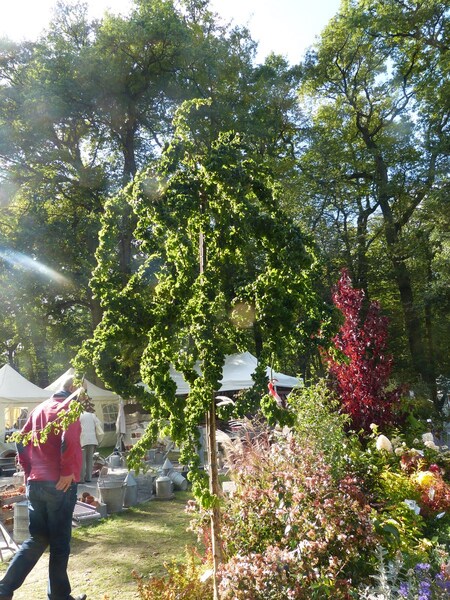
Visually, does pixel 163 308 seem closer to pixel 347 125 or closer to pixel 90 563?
pixel 90 563

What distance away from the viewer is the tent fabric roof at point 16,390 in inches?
617

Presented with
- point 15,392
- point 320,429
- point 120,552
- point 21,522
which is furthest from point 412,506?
point 15,392

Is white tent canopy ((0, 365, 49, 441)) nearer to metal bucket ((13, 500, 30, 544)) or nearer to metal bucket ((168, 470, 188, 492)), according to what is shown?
metal bucket ((168, 470, 188, 492))

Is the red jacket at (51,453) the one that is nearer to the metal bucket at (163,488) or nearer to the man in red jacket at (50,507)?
the man in red jacket at (50,507)

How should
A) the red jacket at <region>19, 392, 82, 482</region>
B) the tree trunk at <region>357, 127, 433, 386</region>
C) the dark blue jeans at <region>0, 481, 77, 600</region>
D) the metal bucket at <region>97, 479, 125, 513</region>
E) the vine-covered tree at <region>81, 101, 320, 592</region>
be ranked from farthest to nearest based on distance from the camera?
the tree trunk at <region>357, 127, 433, 386</region>
the metal bucket at <region>97, 479, 125, 513</region>
the red jacket at <region>19, 392, 82, 482</region>
the dark blue jeans at <region>0, 481, 77, 600</region>
the vine-covered tree at <region>81, 101, 320, 592</region>

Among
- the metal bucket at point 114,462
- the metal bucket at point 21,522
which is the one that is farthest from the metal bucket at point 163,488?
the metal bucket at point 21,522

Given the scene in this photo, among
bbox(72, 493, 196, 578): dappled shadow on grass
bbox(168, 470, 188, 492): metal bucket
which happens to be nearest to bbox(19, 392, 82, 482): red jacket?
bbox(72, 493, 196, 578): dappled shadow on grass

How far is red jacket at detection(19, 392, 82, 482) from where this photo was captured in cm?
420

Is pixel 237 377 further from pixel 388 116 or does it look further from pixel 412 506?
pixel 388 116

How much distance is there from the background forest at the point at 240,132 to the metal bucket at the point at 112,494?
6937mm

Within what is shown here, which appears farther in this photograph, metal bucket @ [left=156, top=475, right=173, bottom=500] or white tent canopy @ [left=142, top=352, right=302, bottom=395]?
white tent canopy @ [left=142, top=352, right=302, bottom=395]

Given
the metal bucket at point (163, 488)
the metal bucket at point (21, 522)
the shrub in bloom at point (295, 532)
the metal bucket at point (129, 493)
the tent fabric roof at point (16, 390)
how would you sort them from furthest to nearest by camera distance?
the tent fabric roof at point (16, 390)
the metal bucket at point (163, 488)
the metal bucket at point (129, 493)
the metal bucket at point (21, 522)
the shrub in bloom at point (295, 532)

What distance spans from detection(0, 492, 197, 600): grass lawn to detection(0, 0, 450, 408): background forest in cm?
712

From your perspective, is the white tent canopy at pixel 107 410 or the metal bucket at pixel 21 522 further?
the white tent canopy at pixel 107 410
